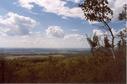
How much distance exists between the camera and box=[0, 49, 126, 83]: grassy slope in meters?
2.52

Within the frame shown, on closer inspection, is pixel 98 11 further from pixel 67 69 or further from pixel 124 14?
pixel 67 69

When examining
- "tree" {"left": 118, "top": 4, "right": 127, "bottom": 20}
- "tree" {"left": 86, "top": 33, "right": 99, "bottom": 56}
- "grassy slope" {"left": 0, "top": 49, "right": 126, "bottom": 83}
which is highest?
"tree" {"left": 118, "top": 4, "right": 127, "bottom": 20}

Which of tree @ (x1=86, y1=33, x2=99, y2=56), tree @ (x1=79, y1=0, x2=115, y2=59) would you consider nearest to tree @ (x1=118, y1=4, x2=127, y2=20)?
tree @ (x1=79, y1=0, x2=115, y2=59)

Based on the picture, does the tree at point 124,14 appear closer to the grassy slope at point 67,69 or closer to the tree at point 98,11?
the tree at point 98,11

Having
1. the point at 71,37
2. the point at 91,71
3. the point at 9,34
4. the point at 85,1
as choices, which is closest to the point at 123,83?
the point at 91,71

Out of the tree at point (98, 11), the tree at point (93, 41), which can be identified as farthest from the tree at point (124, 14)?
the tree at point (93, 41)

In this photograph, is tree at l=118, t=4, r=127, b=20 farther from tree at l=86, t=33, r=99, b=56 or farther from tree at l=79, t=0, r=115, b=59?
tree at l=86, t=33, r=99, b=56

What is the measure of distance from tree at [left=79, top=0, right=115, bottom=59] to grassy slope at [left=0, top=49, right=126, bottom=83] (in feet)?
0.54

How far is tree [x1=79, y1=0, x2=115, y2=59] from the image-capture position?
255 cm

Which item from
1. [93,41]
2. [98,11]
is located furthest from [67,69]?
[98,11]

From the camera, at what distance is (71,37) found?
2525 millimetres

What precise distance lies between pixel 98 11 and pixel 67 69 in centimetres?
53

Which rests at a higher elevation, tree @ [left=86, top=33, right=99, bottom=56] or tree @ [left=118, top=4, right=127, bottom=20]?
tree @ [left=118, top=4, right=127, bottom=20]

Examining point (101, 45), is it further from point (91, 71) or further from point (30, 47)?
point (30, 47)
